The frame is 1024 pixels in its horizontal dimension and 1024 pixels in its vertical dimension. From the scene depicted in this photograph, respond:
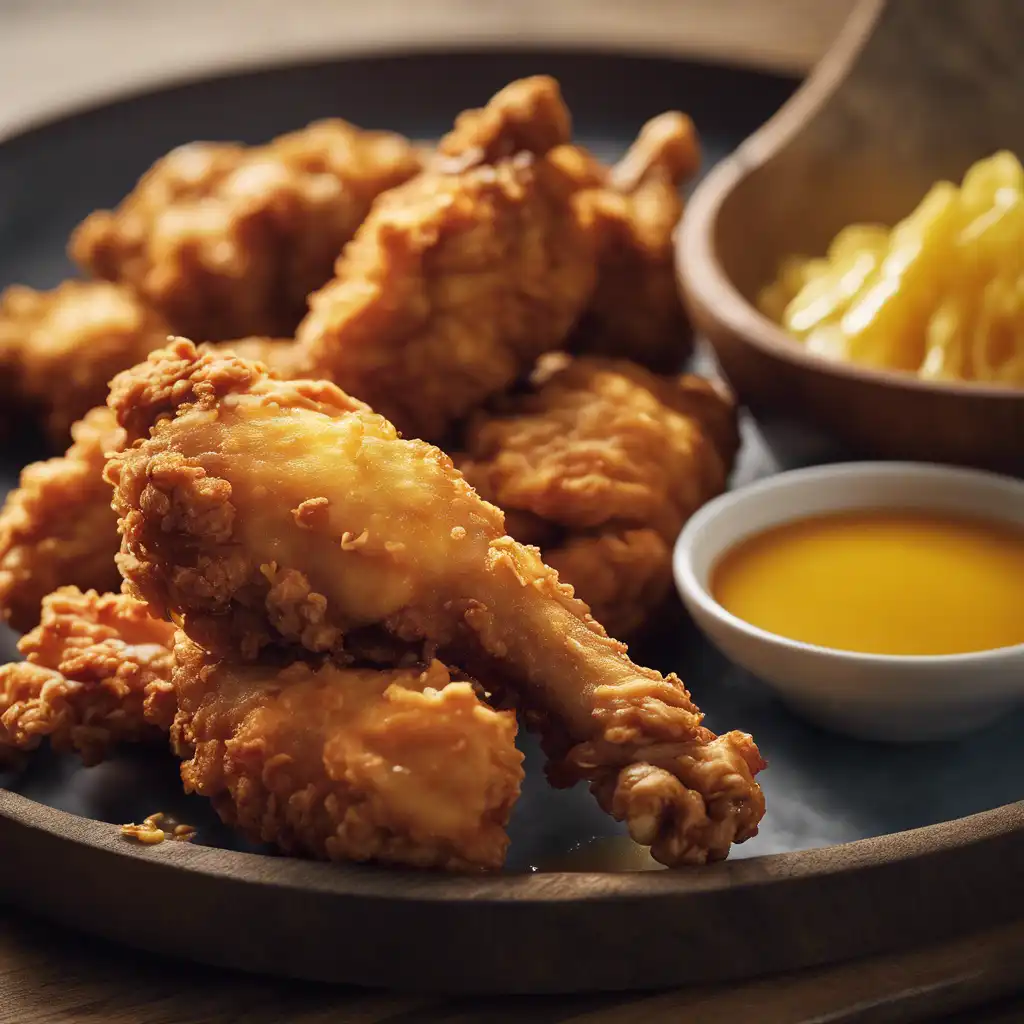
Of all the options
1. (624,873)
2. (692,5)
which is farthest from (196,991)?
(692,5)

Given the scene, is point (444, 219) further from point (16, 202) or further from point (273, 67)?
point (273, 67)

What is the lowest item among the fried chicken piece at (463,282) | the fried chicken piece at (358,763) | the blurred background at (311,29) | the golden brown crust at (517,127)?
the blurred background at (311,29)

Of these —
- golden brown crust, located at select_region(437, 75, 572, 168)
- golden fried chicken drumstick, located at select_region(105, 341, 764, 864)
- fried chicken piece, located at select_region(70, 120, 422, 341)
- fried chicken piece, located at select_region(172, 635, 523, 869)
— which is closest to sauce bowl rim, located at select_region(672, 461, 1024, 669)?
golden fried chicken drumstick, located at select_region(105, 341, 764, 864)

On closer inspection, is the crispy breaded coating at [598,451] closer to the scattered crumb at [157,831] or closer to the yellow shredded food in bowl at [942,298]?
the yellow shredded food in bowl at [942,298]

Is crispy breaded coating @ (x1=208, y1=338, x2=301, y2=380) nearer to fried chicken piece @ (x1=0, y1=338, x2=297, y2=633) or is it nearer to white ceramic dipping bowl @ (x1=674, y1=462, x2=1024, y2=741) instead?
fried chicken piece @ (x1=0, y1=338, x2=297, y2=633)

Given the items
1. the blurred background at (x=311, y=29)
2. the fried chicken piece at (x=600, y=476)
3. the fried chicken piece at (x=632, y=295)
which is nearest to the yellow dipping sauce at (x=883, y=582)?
the fried chicken piece at (x=600, y=476)

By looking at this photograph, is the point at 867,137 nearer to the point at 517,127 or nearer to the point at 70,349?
the point at 517,127
